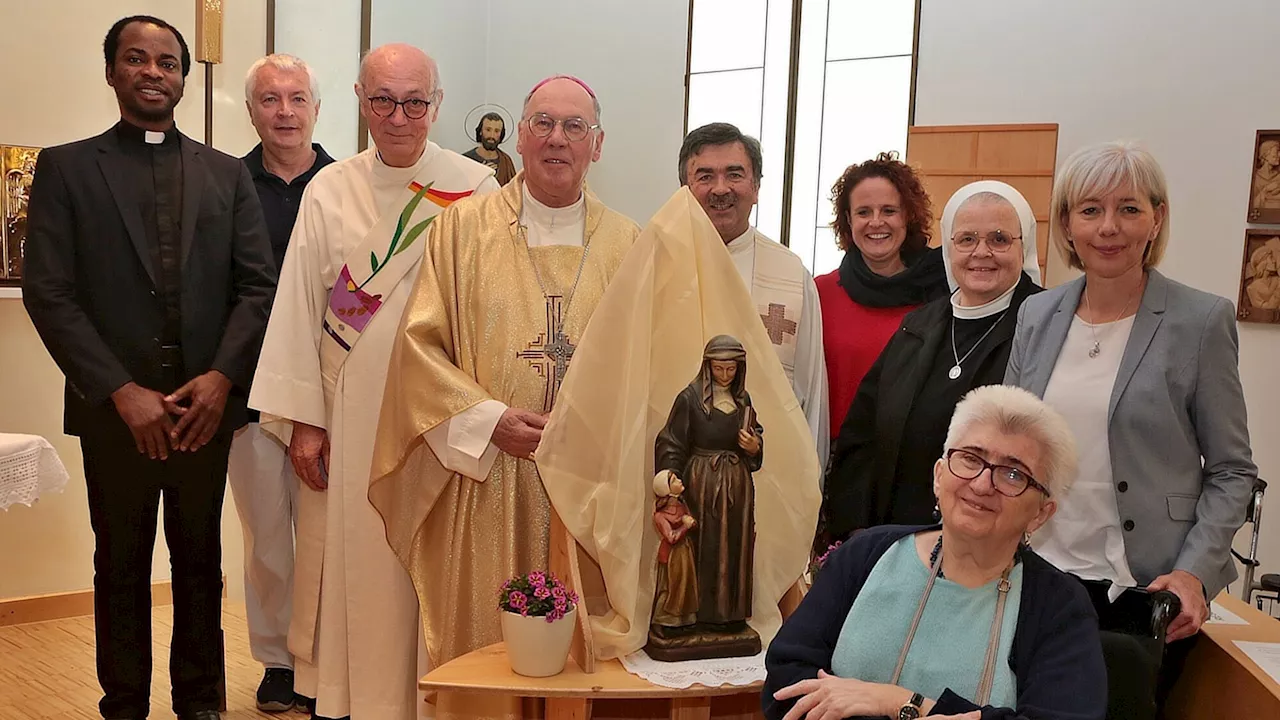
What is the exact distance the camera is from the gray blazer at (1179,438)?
2234 millimetres

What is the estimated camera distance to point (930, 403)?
265 centimetres

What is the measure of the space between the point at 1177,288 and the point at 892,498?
2.52ft

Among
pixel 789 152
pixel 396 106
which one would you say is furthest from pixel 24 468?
pixel 789 152

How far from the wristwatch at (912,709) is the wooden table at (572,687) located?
39cm

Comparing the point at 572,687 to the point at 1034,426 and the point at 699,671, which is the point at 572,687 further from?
the point at 1034,426

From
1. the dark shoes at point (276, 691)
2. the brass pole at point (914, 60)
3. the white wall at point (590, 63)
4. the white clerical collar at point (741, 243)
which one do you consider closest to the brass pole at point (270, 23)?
the white wall at point (590, 63)

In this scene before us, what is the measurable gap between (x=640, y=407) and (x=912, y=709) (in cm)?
80

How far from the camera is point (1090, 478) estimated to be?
2309 mm

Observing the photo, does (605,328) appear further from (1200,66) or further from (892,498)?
(1200,66)

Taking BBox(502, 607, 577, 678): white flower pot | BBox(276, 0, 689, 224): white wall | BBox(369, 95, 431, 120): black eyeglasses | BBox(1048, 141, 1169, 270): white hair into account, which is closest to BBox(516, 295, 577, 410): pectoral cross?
BBox(502, 607, 577, 678): white flower pot

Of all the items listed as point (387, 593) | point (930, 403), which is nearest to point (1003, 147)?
point (930, 403)

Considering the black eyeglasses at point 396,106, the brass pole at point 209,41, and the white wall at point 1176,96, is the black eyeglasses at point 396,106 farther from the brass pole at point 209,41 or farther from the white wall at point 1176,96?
the white wall at point 1176,96

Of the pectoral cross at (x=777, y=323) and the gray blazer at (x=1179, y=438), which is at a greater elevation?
the pectoral cross at (x=777, y=323)

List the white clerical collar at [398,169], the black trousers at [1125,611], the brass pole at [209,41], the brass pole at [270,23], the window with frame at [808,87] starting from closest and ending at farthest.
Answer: the black trousers at [1125,611]
the white clerical collar at [398,169]
the brass pole at [209,41]
the brass pole at [270,23]
the window with frame at [808,87]
